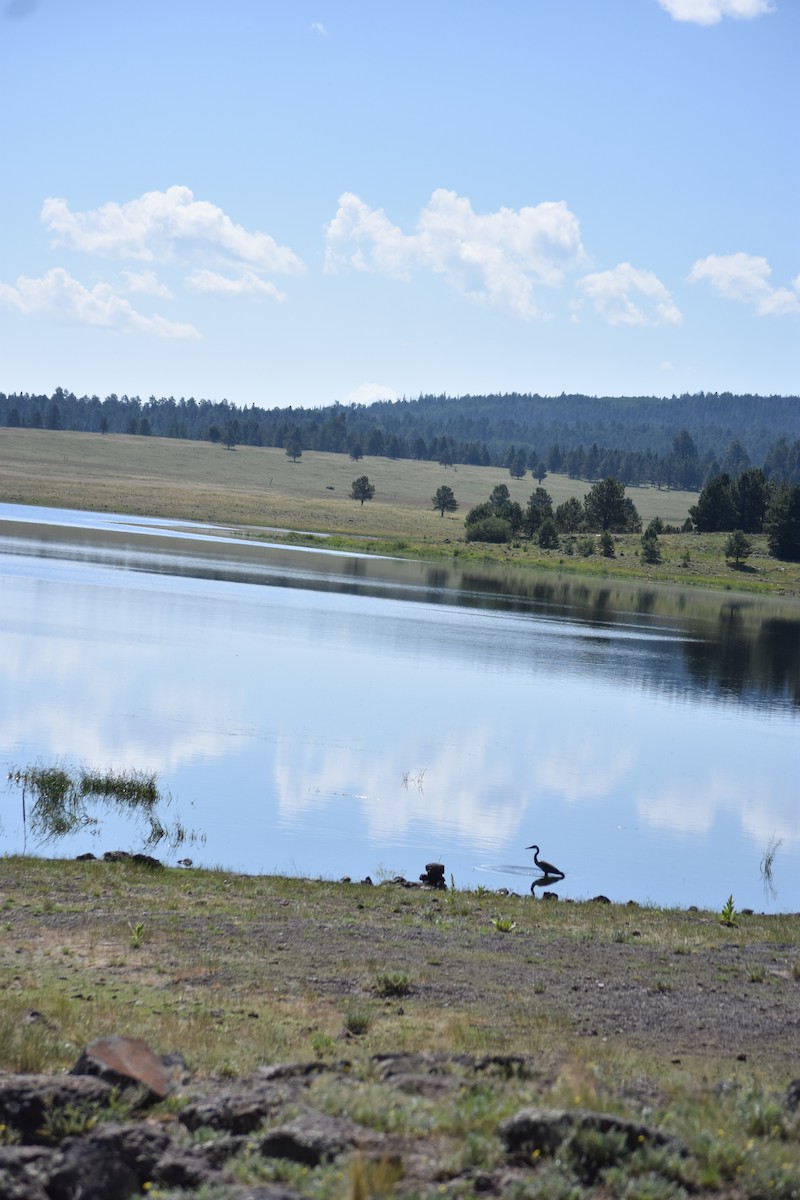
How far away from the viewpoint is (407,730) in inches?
1163

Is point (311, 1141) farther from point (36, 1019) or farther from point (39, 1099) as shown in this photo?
point (36, 1019)

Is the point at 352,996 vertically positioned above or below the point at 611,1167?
below

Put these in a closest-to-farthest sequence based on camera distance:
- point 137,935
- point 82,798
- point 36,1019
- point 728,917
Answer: point 36,1019
point 137,935
point 728,917
point 82,798

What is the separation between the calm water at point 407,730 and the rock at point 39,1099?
10.3m

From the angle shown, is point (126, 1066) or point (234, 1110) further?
point (126, 1066)

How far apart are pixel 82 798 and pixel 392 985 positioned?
10594 millimetres

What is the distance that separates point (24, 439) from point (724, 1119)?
20215 centimetres

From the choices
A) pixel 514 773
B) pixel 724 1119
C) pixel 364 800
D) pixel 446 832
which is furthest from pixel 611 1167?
pixel 514 773

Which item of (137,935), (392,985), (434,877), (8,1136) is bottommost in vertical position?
(434,877)

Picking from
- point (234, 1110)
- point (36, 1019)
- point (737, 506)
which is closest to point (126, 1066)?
point (234, 1110)

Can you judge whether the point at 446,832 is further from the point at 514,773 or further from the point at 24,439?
the point at 24,439

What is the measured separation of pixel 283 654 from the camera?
1586 inches

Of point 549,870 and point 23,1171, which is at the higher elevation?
point 23,1171

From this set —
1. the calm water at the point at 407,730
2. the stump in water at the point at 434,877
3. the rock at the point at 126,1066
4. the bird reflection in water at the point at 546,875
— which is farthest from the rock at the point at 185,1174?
the bird reflection in water at the point at 546,875
